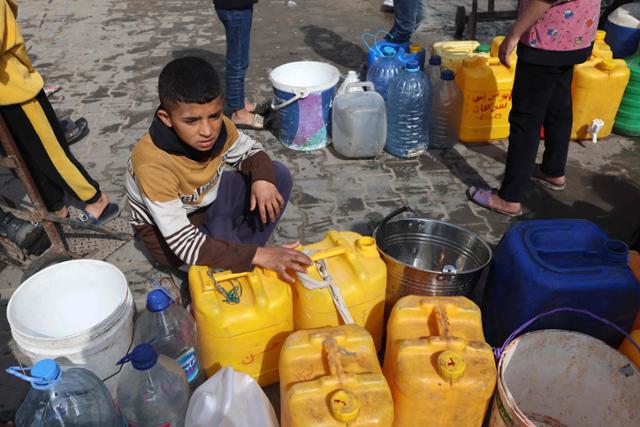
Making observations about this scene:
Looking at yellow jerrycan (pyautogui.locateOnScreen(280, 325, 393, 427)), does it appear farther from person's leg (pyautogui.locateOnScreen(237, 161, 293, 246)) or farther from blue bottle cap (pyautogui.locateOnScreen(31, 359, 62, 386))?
person's leg (pyautogui.locateOnScreen(237, 161, 293, 246))

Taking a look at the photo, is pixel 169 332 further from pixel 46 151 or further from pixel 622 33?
pixel 622 33

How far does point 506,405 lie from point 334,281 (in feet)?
2.63

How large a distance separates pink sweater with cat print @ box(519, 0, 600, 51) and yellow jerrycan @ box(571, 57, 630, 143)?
112cm

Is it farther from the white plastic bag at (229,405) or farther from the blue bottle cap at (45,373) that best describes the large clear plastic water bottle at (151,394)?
the blue bottle cap at (45,373)

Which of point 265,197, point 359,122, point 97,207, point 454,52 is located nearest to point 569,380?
point 265,197

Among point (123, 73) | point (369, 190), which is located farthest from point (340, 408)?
point (123, 73)

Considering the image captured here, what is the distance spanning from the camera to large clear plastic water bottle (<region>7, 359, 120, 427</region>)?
1.84 meters

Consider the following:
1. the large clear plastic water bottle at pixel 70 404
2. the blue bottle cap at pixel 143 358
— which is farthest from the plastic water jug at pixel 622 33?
the large clear plastic water bottle at pixel 70 404

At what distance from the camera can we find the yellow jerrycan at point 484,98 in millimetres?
4082

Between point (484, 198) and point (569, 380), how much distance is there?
168 centimetres

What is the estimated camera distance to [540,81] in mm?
3064

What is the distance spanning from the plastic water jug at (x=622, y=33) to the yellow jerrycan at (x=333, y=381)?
4118mm

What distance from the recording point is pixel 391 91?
411 centimetres

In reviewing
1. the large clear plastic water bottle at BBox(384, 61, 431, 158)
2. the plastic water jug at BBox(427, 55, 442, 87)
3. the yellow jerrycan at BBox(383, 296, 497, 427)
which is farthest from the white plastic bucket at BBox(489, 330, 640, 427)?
the plastic water jug at BBox(427, 55, 442, 87)
